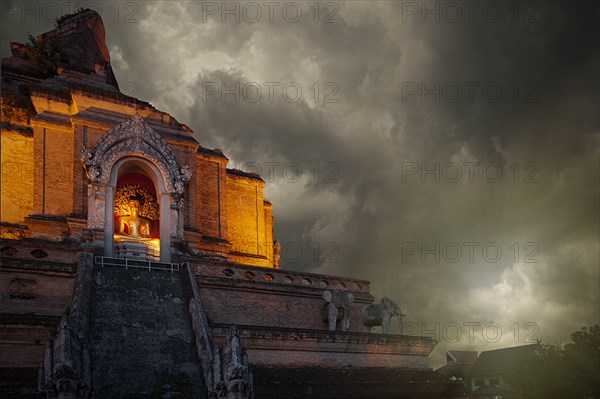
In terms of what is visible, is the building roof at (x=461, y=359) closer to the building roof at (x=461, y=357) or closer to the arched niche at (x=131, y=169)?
the building roof at (x=461, y=357)

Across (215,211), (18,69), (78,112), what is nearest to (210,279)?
(215,211)

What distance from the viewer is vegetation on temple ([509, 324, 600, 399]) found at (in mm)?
26203

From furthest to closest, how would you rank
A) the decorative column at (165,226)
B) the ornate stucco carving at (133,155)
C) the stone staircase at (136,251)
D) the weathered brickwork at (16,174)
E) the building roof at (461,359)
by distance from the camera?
the building roof at (461,359) → the decorative column at (165,226) → the weathered brickwork at (16,174) → the stone staircase at (136,251) → the ornate stucco carving at (133,155)

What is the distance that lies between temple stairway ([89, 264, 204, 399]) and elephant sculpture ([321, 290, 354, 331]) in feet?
21.2

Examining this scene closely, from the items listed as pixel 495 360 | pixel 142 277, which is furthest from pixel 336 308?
pixel 495 360

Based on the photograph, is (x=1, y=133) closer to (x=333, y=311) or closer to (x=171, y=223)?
(x=171, y=223)

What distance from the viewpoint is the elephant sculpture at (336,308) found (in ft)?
87.5

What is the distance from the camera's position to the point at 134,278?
22312 mm

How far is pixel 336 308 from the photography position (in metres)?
26.9

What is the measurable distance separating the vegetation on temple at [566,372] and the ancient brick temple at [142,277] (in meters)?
4.19

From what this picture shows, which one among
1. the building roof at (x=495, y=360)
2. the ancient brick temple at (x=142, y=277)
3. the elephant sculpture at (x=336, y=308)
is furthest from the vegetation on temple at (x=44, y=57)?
the building roof at (x=495, y=360)

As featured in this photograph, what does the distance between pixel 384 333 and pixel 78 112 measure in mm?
17227

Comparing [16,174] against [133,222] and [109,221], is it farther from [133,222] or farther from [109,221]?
[133,222]

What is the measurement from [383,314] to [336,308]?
1.91 m
